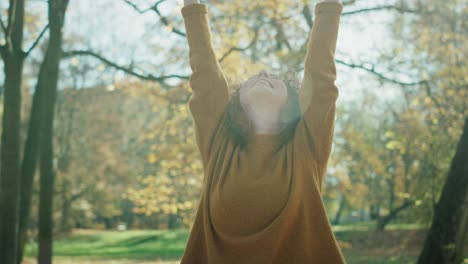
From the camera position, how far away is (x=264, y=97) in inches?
99.6

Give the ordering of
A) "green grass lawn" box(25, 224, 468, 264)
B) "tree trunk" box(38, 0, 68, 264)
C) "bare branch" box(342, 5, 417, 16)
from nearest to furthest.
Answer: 1. "tree trunk" box(38, 0, 68, 264)
2. "bare branch" box(342, 5, 417, 16)
3. "green grass lawn" box(25, 224, 468, 264)

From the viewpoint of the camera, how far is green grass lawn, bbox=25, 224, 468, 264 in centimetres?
1217

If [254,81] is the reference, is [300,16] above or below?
above

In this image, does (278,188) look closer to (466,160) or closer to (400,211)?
(466,160)

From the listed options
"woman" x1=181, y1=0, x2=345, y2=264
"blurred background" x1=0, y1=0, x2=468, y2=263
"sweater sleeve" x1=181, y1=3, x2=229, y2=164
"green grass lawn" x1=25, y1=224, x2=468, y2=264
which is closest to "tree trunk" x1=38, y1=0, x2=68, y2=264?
"blurred background" x1=0, y1=0, x2=468, y2=263

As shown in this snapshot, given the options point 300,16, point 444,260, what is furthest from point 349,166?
point 444,260

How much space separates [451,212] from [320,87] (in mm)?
4776

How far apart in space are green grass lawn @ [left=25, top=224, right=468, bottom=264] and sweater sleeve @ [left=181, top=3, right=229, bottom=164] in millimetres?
8244

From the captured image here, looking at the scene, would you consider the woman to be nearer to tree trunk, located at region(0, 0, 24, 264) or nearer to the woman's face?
the woman's face

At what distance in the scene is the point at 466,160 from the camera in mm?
6555

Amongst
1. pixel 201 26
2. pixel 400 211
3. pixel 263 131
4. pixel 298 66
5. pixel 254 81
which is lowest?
pixel 400 211

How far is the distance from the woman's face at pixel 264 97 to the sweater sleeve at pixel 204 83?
117 millimetres

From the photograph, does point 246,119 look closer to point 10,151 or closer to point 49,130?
point 10,151

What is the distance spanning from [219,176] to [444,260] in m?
5.03
